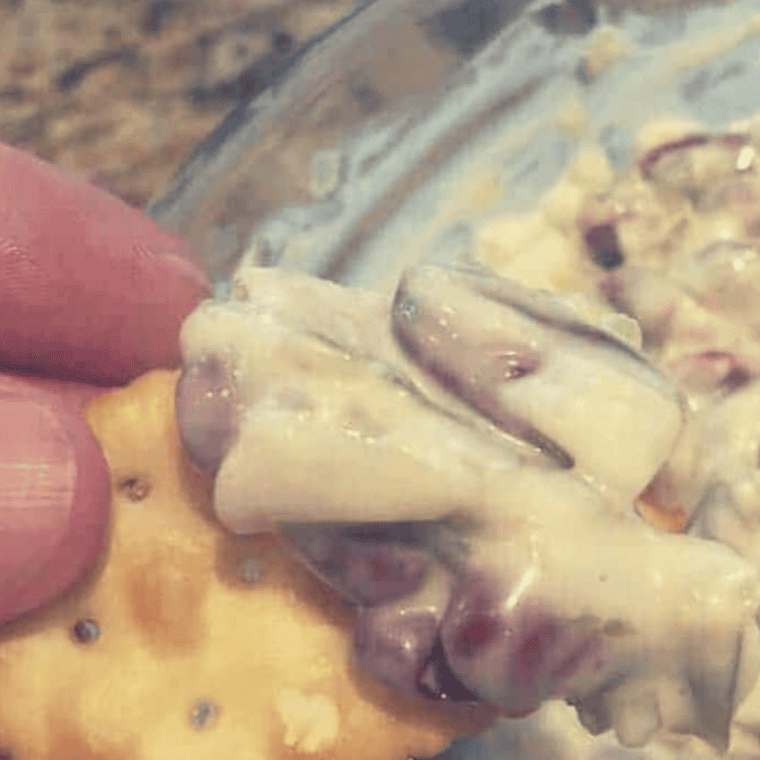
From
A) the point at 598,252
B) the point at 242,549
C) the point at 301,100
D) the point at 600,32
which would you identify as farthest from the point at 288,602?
the point at 600,32

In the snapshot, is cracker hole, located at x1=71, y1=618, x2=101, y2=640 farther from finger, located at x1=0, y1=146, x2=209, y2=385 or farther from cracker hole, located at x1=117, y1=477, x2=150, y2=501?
finger, located at x1=0, y1=146, x2=209, y2=385

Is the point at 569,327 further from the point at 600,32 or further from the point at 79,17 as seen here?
the point at 79,17

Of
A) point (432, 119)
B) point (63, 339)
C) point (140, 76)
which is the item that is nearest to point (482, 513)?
point (63, 339)

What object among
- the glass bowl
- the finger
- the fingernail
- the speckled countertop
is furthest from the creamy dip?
the speckled countertop

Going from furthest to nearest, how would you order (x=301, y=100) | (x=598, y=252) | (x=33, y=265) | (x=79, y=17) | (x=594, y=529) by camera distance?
(x=79, y=17) → (x=301, y=100) → (x=598, y=252) → (x=33, y=265) → (x=594, y=529)

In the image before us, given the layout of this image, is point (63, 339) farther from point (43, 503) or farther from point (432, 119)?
point (432, 119)
